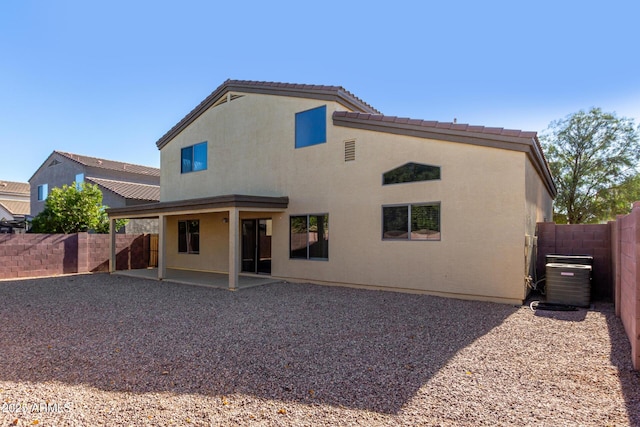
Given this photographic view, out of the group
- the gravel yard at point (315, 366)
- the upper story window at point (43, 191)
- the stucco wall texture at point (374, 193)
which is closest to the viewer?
the gravel yard at point (315, 366)

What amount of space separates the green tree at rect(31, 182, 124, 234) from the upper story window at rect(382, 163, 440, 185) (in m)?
13.9

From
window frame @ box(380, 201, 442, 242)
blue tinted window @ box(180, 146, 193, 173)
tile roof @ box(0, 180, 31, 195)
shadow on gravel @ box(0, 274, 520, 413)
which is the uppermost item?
tile roof @ box(0, 180, 31, 195)

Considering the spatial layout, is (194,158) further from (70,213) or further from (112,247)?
(70,213)

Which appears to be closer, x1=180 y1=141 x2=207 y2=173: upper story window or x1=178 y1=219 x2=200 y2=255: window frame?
x1=180 y1=141 x2=207 y2=173: upper story window

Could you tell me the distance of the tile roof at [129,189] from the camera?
72.5 ft

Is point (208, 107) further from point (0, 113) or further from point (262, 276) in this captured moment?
point (0, 113)

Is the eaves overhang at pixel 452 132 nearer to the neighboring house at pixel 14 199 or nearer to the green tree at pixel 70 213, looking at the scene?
the green tree at pixel 70 213

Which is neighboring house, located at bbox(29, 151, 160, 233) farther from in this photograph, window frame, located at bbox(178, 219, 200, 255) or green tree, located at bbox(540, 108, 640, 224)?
green tree, located at bbox(540, 108, 640, 224)

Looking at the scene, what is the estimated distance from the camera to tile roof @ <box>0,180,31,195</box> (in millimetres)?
37138

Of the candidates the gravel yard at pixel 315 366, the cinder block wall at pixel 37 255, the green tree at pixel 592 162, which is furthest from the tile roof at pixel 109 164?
the green tree at pixel 592 162

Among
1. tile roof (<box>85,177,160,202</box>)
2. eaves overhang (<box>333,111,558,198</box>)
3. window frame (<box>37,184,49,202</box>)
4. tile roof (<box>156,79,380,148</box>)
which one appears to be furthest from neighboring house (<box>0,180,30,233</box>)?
eaves overhang (<box>333,111,558,198</box>)

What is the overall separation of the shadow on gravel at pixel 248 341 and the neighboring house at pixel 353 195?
3.13 feet

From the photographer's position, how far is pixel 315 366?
4262mm

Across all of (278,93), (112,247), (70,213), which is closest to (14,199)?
(70,213)
